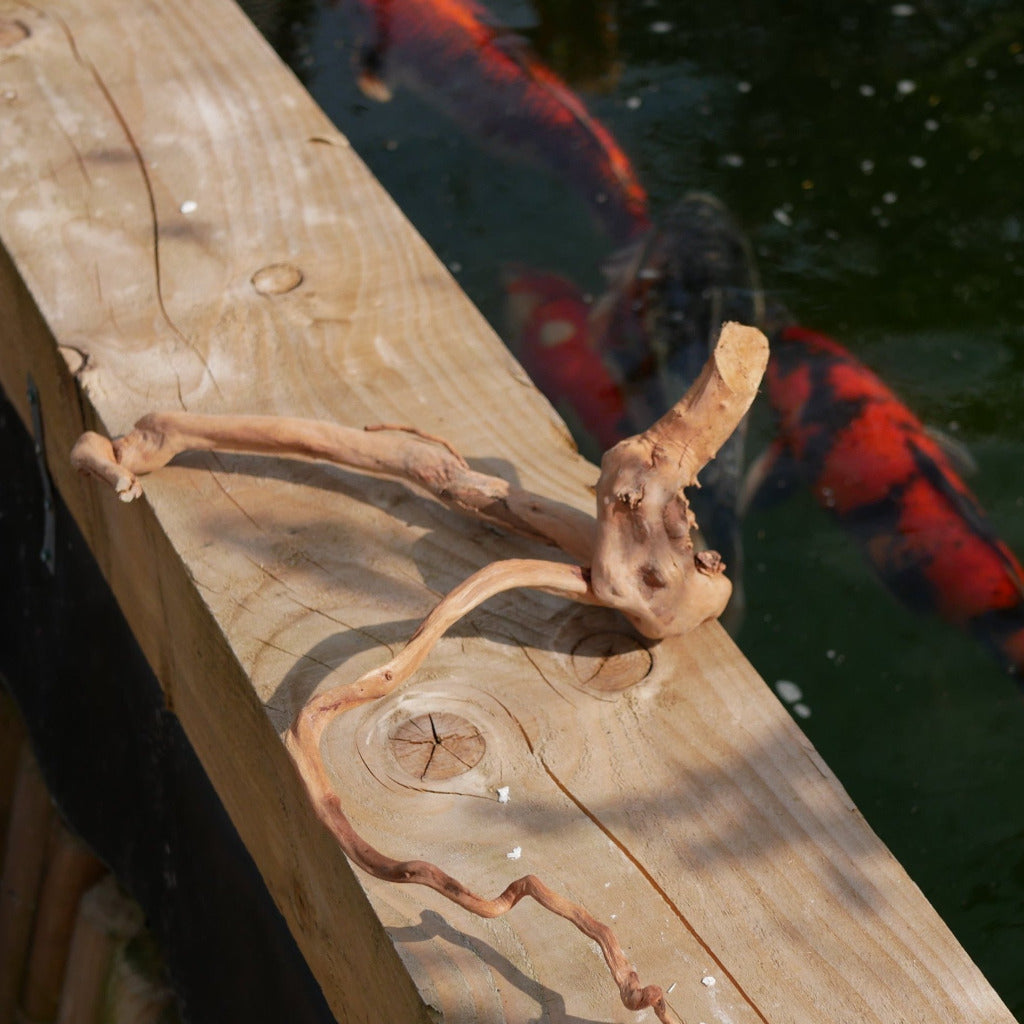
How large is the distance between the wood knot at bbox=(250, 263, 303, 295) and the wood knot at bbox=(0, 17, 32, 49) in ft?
2.72

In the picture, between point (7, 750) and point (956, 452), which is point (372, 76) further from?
point (7, 750)

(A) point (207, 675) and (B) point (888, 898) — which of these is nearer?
(B) point (888, 898)

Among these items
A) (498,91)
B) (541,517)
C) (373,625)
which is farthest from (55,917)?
(498,91)

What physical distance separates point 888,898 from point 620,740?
0.30 m

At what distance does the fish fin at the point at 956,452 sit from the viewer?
3447mm

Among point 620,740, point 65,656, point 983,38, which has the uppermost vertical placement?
point 620,740

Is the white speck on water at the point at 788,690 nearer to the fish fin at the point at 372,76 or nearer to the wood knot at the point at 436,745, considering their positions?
the wood knot at the point at 436,745

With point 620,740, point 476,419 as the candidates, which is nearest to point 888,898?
point 620,740

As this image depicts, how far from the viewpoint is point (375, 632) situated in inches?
54.5

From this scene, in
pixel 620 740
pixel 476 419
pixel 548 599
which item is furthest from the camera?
pixel 476 419

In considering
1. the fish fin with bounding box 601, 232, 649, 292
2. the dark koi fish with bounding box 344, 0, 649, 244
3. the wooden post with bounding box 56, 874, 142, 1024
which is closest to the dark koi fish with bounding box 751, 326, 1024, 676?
the fish fin with bounding box 601, 232, 649, 292

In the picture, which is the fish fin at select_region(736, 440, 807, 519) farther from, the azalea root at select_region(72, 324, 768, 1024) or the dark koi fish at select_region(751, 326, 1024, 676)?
the azalea root at select_region(72, 324, 768, 1024)

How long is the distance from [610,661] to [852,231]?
10.1ft

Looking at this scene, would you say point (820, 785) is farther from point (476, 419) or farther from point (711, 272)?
point (711, 272)
